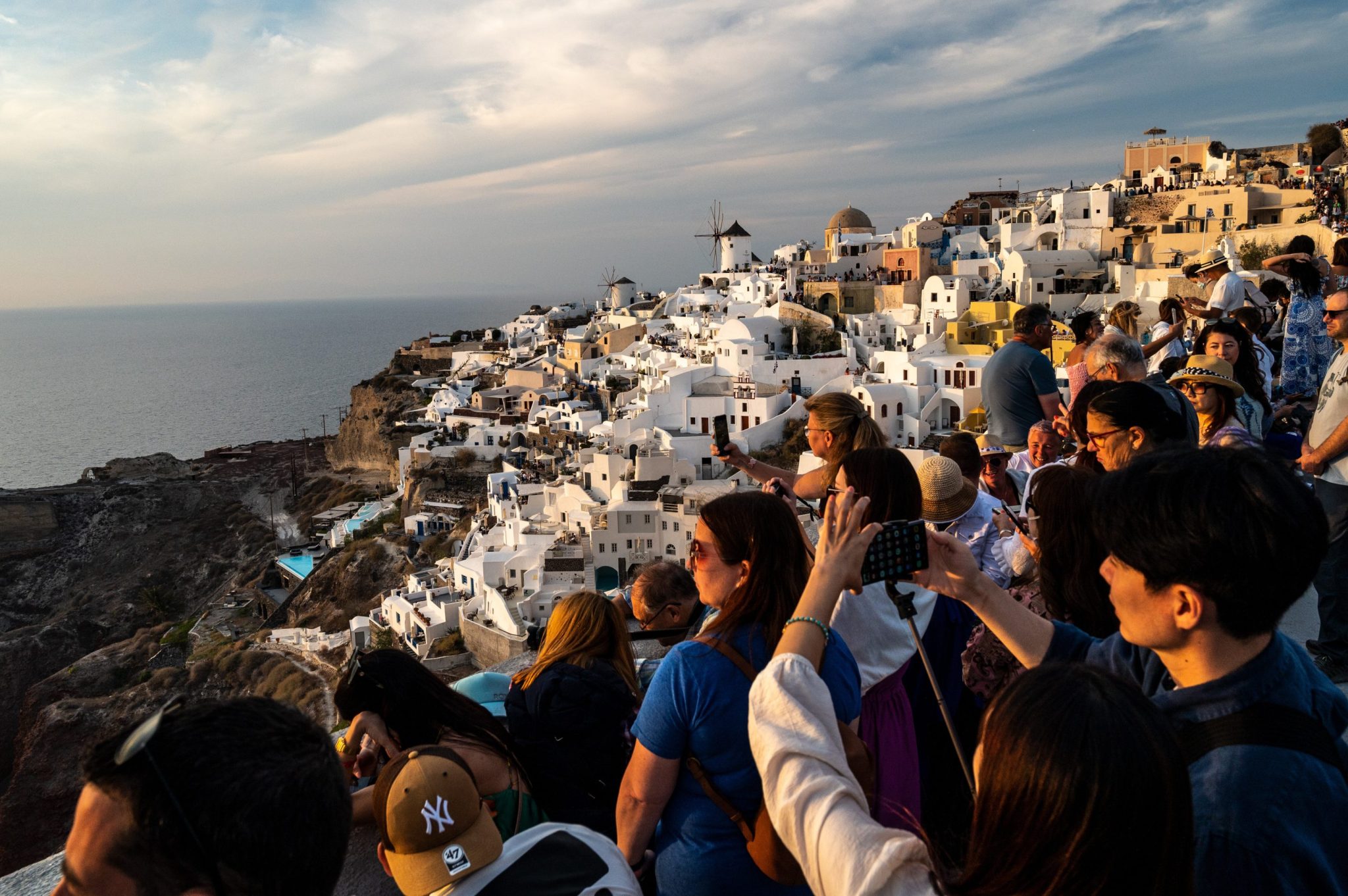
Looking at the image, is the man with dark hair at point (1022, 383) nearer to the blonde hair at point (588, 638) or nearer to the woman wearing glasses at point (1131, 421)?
the woman wearing glasses at point (1131, 421)

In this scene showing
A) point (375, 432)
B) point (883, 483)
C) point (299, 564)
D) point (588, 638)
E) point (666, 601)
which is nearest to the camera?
point (883, 483)

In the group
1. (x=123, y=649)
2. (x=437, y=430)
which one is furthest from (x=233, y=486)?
(x=123, y=649)

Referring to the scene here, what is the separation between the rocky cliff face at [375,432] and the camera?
38.7 m

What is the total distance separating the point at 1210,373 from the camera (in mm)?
3551

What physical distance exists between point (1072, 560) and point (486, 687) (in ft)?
6.78

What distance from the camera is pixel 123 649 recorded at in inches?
872

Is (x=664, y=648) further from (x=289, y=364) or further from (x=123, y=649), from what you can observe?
(x=289, y=364)

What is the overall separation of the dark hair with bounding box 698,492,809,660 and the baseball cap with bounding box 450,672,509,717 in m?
1.33

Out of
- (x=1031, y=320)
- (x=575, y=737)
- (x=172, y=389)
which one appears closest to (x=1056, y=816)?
(x=575, y=737)

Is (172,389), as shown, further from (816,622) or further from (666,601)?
(816,622)

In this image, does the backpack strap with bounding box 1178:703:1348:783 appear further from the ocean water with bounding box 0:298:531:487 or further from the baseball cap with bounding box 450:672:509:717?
the ocean water with bounding box 0:298:531:487

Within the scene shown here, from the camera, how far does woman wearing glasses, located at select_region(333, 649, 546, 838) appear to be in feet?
7.41

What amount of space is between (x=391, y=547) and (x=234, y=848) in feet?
82.0

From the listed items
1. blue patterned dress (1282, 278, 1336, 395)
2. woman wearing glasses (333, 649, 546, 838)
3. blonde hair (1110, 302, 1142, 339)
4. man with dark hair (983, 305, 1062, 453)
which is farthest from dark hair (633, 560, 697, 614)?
blue patterned dress (1282, 278, 1336, 395)
